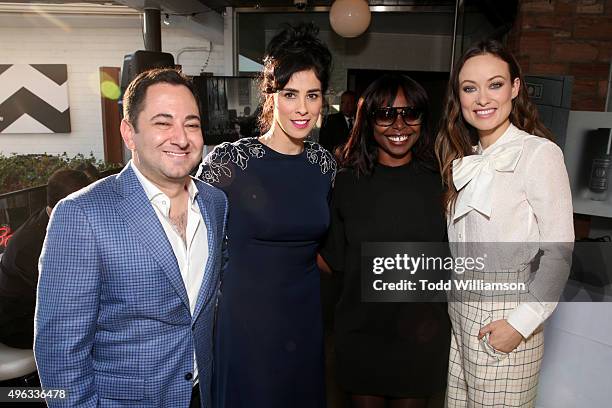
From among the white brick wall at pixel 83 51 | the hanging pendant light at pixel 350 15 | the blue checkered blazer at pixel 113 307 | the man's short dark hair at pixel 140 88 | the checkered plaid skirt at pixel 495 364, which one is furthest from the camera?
the white brick wall at pixel 83 51

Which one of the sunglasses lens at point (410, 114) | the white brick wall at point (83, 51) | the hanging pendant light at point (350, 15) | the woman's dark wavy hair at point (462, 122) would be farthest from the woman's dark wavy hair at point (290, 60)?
the white brick wall at point (83, 51)

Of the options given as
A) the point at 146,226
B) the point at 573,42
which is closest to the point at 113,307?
the point at 146,226

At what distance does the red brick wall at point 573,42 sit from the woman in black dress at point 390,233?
213cm

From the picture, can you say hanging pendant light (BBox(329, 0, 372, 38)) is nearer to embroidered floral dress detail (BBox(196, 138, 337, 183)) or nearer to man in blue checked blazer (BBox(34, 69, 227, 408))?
embroidered floral dress detail (BBox(196, 138, 337, 183))

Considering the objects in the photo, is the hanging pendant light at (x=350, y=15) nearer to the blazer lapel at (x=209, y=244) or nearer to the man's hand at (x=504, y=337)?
the blazer lapel at (x=209, y=244)

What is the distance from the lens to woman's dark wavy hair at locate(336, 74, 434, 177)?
177 centimetres

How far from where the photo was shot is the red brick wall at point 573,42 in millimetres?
3344

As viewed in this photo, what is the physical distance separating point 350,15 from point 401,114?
11.5ft

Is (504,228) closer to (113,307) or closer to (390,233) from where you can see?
(390,233)

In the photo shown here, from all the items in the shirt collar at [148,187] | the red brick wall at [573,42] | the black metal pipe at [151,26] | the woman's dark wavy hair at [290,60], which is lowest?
the shirt collar at [148,187]

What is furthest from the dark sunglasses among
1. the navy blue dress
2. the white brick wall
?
the white brick wall

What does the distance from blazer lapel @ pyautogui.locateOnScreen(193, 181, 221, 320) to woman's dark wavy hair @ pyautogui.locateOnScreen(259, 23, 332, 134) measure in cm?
53

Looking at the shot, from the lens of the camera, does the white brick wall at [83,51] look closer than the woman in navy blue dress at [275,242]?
No

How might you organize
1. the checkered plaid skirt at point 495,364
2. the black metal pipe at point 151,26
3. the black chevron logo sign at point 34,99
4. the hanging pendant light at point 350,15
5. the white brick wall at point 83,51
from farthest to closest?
the white brick wall at point 83,51
the black chevron logo sign at point 34,99
the black metal pipe at point 151,26
the hanging pendant light at point 350,15
the checkered plaid skirt at point 495,364
